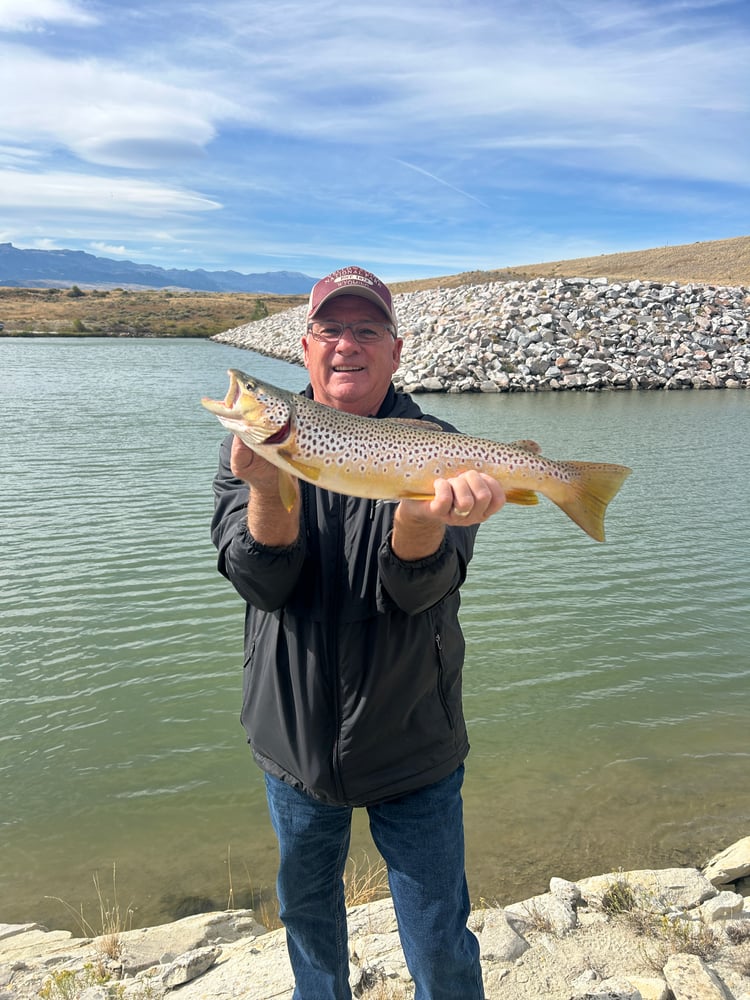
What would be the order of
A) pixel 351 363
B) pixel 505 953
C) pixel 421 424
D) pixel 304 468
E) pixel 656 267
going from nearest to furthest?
pixel 304 468, pixel 421 424, pixel 351 363, pixel 505 953, pixel 656 267

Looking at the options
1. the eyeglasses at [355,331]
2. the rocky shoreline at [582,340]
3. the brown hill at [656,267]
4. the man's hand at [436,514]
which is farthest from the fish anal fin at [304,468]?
the brown hill at [656,267]

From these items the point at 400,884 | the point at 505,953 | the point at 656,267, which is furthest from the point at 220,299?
the point at 400,884

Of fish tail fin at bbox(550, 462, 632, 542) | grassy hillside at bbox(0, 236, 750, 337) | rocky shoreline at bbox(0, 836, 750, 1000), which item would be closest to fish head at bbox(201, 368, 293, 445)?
fish tail fin at bbox(550, 462, 632, 542)

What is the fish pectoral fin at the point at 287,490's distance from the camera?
287cm

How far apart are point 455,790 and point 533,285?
46.1 metres

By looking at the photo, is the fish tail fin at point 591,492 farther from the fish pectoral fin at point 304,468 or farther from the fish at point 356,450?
the fish pectoral fin at point 304,468

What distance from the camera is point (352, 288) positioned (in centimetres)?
347

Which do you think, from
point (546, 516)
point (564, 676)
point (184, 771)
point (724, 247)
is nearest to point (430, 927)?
point (184, 771)

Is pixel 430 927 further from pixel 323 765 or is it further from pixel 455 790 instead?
pixel 323 765

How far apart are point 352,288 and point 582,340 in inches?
1510

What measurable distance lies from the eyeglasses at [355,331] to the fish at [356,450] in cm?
44

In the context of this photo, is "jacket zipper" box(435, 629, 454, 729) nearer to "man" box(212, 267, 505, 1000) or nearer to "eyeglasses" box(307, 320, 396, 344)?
"man" box(212, 267, 505, 1000)

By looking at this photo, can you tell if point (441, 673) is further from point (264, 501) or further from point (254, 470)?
point (254, 470)

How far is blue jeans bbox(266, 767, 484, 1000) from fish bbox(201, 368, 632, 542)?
1304mm
